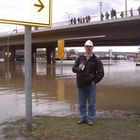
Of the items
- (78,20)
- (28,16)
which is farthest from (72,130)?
(78,20)

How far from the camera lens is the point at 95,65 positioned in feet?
29.1

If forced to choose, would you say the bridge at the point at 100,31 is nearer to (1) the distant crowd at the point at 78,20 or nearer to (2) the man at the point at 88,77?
(1) the distant crowd at the point at 78,20

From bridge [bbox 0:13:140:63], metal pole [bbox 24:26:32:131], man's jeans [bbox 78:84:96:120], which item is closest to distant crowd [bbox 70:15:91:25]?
bridge [bbox 0:13:140:63]

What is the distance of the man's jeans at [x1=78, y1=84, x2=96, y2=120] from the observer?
8.95 m

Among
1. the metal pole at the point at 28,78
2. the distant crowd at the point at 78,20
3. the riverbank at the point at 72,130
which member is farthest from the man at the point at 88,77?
the distant crowd at the point at 78,20

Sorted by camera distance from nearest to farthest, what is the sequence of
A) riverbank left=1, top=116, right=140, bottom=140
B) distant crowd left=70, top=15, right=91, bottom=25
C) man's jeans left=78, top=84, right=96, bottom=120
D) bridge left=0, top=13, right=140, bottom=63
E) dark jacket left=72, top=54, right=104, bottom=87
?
riverbank left=1, top=116, right=140, bottom=140 < dark jacket left=72, top=54, right=104, bottom=87 < man's jeans left=78, top=84, right=96, bottom=120 < bridge left=0, top=13, right=140, bottom=63 < distant crowd left=70, top=15, right=91, bottom=25

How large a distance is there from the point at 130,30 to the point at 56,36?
18047 millimetres

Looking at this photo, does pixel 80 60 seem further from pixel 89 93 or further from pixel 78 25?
pixel 78 25

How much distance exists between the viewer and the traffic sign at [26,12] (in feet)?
26.2

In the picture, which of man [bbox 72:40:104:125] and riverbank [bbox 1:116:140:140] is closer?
riverbank [bbox 1:116:140:140]

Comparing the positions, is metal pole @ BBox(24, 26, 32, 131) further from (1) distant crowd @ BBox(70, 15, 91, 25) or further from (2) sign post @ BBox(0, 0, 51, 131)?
(1) distant crowd @ BBox(70, 15, 91, 25)

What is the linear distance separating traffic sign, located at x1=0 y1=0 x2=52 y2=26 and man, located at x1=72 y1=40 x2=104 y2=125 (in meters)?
1.15

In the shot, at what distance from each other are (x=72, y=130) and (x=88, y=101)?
3.86 feet

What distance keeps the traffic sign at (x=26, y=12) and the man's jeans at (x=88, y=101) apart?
1732 millimetres
